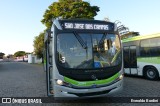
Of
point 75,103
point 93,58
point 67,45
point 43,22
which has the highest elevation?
point 43,22

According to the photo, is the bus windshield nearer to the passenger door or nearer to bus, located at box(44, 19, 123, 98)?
bus, located at box(44, 19, 123, 98)

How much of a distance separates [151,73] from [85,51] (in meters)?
7.67

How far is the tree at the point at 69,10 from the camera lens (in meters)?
30.3

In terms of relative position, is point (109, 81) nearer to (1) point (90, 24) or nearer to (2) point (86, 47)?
(2) point (86, 47)

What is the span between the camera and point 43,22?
3481 cm

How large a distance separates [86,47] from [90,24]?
914mm

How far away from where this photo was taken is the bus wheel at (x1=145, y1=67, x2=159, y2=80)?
1285 cm

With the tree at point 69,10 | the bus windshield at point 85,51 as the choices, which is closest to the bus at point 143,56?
the bus windshield at point 85,51

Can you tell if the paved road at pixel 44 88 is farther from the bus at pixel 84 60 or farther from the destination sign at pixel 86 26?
the destination sign at pixel 86 26

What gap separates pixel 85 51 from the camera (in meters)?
6.84

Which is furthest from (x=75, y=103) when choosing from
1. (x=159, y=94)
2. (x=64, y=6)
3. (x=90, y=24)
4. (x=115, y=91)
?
(x=64, y=6)

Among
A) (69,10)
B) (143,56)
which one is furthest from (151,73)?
(69,10)

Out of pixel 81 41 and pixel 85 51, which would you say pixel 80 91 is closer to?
pixel 85 51

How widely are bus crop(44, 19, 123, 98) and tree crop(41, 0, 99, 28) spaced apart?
2301 cm
